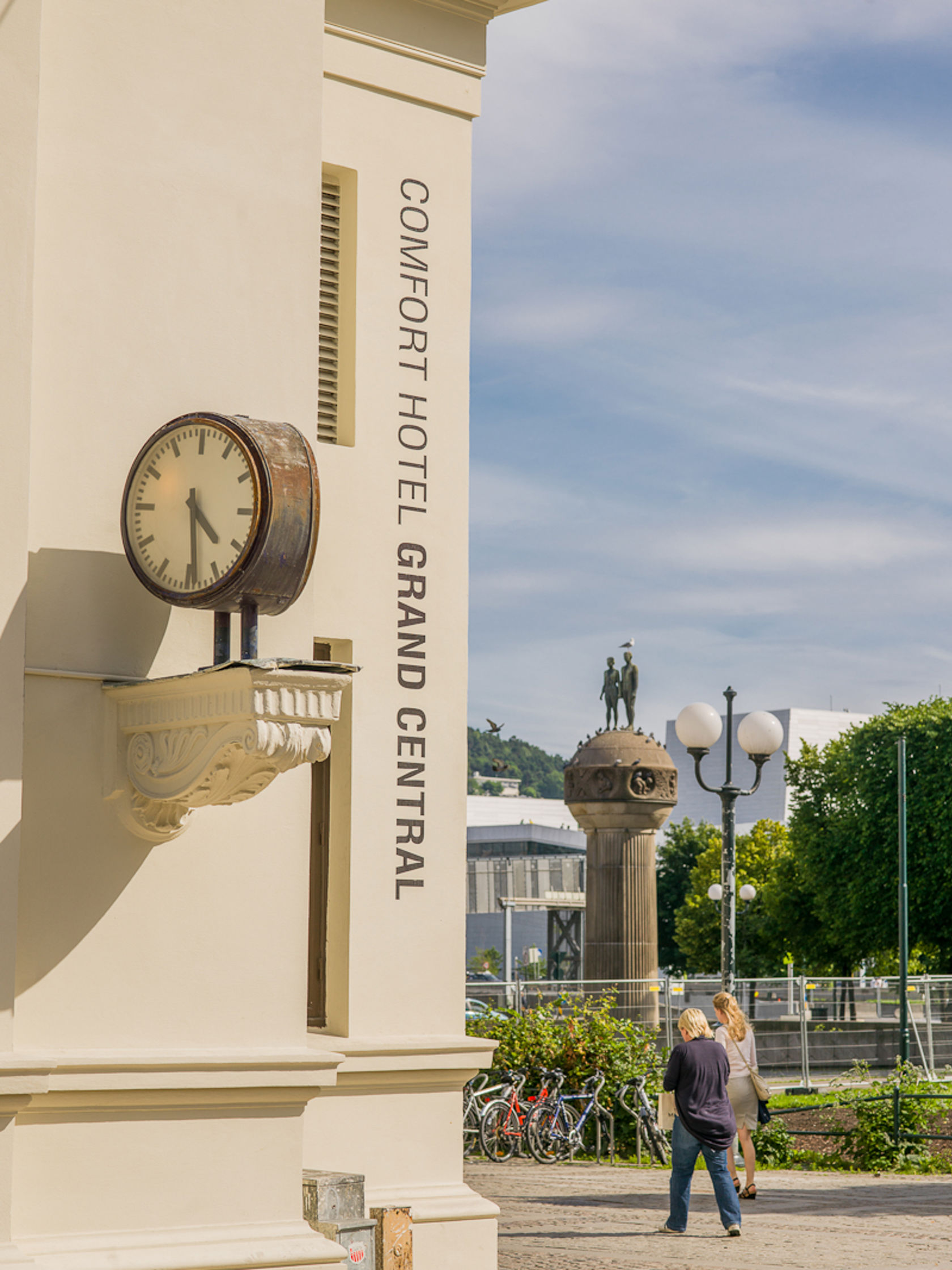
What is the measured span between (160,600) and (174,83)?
2328mm

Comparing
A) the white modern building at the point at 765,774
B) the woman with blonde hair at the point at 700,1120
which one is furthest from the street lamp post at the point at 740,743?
the white modern building at the point at 765,774

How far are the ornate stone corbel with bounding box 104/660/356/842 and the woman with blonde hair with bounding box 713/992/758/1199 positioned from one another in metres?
7.90

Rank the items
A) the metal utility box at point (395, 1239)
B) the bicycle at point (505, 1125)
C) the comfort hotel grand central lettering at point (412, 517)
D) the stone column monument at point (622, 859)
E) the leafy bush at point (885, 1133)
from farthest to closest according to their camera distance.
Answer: the stone column monument at point (622, 859)
the bicycle at point (505, 1125)
the leafy bush at point (885, 1133)
the comfort hotel grand central lettering at point (412, 517)
the metal utility box at point (395, 1239)

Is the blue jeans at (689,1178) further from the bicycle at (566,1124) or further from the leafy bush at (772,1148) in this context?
the bicycle at (566,1124)

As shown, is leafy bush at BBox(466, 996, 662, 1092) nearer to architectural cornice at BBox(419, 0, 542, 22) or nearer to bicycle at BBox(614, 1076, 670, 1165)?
bicycle at BBox(614, 1076, 670, 1165)

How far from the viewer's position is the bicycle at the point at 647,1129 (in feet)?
62.7

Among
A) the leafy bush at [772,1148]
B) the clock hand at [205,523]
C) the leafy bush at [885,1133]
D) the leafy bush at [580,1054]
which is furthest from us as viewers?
the leafy bush at [580,1054]

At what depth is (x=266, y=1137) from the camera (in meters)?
7.13

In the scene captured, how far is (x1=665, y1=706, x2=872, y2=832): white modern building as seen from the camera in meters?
120

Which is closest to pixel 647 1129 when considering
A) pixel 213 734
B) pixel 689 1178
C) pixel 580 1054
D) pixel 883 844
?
pixel 580 1054

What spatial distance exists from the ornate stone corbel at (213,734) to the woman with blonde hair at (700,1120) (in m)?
6.49

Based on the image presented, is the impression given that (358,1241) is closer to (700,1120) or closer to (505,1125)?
(700,1120)

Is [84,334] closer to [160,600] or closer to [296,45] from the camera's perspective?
[160,600]

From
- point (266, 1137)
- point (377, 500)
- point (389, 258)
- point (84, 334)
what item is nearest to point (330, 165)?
point (389, 258)
